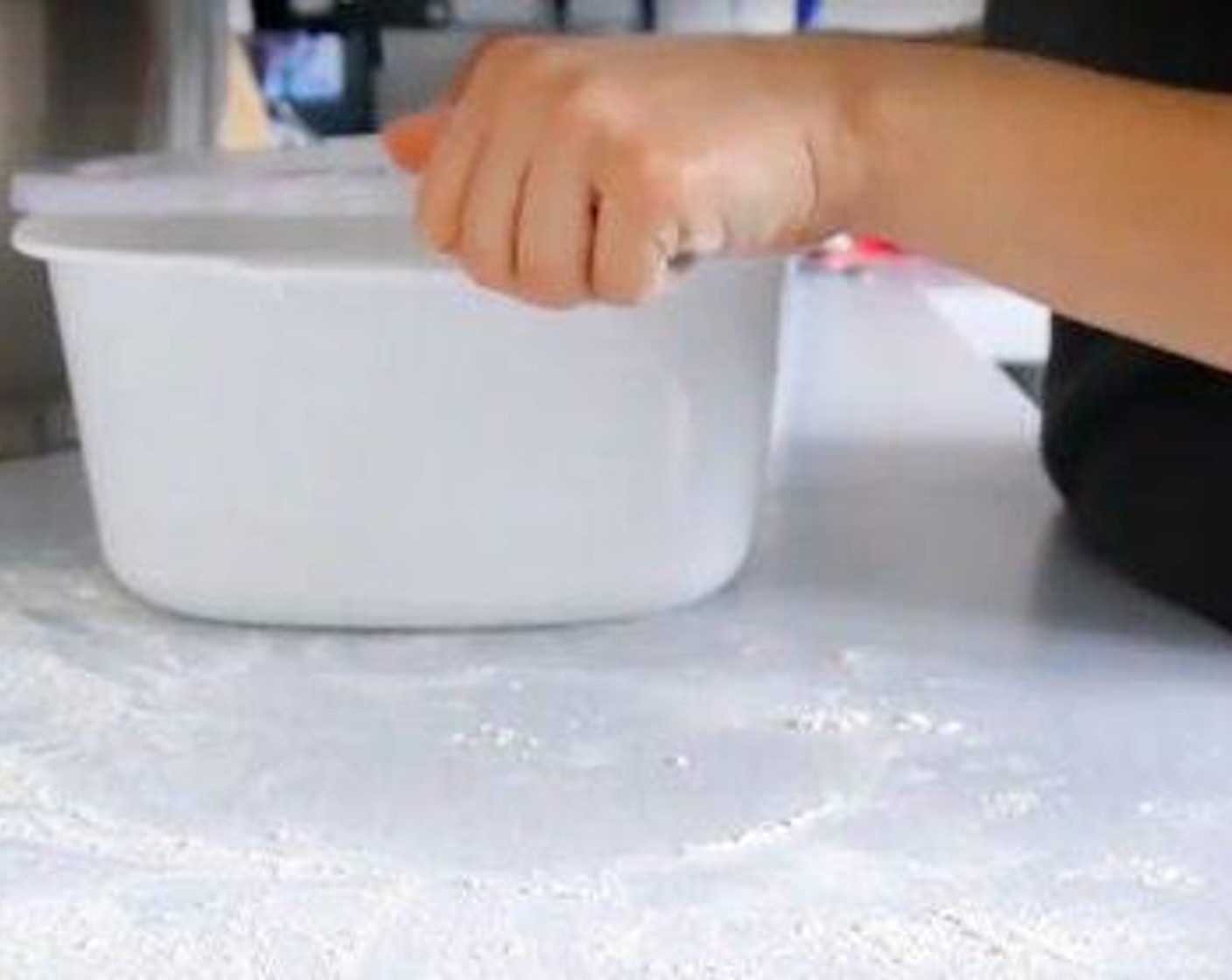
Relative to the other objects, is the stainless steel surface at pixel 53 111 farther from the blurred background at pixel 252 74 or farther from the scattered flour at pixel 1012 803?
the scattered flour at pixel 1012 803

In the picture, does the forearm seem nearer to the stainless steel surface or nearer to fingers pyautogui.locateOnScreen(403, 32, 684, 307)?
fingers pyautogui.locateOnScreen(403, 32, 684, 307)

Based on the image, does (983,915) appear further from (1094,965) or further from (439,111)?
(439,111)

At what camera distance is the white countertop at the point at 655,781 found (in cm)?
45

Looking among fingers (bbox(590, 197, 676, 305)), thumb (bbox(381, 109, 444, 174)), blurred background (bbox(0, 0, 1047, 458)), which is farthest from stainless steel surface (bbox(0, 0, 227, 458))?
fingers (bbox(590, 197, 676, 305))

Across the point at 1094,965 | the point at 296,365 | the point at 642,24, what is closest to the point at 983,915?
the point at 1094,965

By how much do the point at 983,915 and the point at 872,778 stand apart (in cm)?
8

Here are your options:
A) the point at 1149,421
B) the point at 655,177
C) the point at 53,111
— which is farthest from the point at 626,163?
the point at 53,111

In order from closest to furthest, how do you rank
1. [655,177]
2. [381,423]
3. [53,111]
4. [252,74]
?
[655,177] < [381,423] < [53,111] < [252,74]

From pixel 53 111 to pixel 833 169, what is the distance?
432mm

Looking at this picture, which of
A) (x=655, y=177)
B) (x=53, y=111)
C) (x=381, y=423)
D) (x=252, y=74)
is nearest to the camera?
(x=655, y=177)

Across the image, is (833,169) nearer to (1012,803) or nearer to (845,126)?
(845,126)

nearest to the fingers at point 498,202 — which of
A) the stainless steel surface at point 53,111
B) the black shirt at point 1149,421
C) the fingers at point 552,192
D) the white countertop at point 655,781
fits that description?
the fingers at point 552,192

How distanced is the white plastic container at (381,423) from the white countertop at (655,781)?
0.02 metres

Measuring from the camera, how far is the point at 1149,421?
72 centimetres
